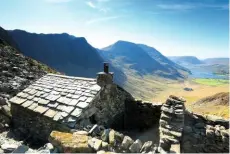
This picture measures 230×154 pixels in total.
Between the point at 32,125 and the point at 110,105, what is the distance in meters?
4.27

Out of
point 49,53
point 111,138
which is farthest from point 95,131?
point 49,53

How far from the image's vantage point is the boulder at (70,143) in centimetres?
656

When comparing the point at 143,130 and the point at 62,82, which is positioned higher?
the point at 62,82

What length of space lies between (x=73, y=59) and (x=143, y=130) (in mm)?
186666

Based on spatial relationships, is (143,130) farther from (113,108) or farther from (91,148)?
(91,148)

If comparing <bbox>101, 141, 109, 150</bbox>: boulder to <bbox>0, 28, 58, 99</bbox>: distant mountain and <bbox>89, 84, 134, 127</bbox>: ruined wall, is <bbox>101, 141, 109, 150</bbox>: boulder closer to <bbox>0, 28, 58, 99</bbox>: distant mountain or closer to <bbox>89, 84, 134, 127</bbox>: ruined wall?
<bbox>89, 84, 134, 127</bbox>: ruined wall

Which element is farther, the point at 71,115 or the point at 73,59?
the point at 73,59

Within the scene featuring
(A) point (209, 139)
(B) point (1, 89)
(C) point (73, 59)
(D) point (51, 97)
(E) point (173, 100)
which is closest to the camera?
(A) point (209, 139)

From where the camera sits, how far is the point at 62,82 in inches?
558

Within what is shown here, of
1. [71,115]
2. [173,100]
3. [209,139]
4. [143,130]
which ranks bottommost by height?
[143,130]

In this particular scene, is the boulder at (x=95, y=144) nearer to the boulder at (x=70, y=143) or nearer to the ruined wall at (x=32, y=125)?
the boulder at (x=70, y=143)

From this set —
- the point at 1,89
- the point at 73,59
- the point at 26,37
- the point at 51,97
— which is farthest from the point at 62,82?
the point at 73,59

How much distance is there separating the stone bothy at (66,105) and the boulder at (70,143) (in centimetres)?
304

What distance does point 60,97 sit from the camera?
12180mm
